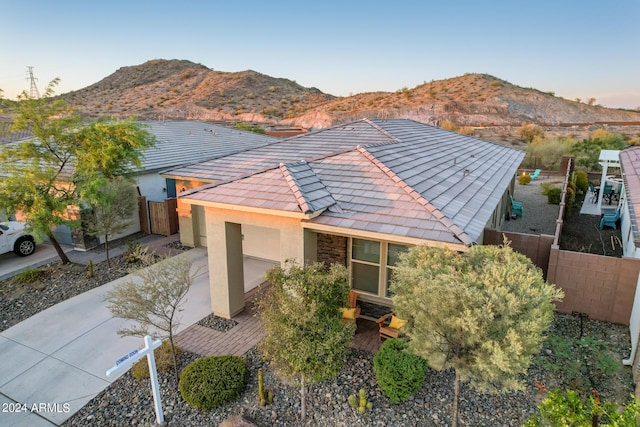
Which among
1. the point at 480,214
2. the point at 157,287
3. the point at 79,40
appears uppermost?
the point at 79,40

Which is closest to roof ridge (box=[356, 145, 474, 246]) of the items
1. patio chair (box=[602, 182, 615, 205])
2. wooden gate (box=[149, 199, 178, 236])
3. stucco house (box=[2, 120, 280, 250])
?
stucco house (box=[2, 120, 280, 250])

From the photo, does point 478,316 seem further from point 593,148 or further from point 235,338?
point 593,148

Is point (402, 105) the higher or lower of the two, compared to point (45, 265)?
higher

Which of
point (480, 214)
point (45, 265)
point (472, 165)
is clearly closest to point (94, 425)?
point (480, 214)

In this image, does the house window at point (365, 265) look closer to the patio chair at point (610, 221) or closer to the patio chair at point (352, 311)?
the patio chair at point (352, 311)

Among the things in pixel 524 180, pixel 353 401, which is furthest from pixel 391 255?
pixel 524 180

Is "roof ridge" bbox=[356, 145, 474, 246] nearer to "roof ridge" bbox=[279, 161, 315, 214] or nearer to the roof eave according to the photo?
the roof eave

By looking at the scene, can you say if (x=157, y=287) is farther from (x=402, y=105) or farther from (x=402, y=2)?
(x=402, y=105)
